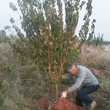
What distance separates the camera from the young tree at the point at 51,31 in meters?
3.36

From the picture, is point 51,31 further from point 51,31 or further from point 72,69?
point 72,69

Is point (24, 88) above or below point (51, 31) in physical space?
below

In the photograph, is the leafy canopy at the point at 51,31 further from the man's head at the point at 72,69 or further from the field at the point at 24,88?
the field at the point at 24,88

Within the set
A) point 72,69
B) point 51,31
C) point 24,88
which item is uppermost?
point 51,31

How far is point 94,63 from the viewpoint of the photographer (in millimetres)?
9797

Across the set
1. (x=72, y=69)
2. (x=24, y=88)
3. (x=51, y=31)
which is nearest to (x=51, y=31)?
(x=51, y=31)

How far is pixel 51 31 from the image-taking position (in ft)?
11.5

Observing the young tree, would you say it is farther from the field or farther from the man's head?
the field

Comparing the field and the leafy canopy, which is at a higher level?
the leafy canopy

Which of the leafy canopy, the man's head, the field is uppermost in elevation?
the leafy canopy

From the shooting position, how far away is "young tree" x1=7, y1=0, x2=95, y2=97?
336 centimetres

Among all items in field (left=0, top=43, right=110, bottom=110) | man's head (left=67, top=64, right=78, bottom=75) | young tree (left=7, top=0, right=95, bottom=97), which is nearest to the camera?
young tree (left=7, top=0, right=95, bottom=97)

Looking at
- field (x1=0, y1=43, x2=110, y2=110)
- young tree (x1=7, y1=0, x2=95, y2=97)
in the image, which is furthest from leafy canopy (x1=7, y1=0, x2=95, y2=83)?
field (x1=0, y1=43, x2=110, y2=110)

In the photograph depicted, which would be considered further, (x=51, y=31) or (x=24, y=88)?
(x=24, y=88)
